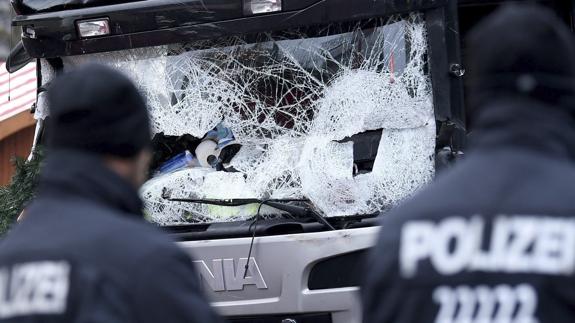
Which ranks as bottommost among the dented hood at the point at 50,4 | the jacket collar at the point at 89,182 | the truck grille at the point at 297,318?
the truck grille at the point at 297,318

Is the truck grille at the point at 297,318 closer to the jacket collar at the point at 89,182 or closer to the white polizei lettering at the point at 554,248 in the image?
the jacket collar at the point at 89,182

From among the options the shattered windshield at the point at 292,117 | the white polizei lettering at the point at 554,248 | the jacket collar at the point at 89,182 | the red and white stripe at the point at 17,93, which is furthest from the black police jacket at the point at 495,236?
the red and white stripe at the point at 17,93

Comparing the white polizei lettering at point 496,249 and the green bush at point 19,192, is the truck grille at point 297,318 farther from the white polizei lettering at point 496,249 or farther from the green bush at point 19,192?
the white polizei lettering at point 496,249

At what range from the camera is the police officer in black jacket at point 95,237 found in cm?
214

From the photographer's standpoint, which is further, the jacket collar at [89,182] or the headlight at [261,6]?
the headlight at [261,6]

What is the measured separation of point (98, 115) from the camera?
7.43 feet

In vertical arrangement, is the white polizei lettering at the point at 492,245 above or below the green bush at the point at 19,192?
above

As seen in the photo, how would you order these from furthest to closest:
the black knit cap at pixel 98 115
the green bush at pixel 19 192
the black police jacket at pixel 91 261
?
the green bush at pixel 19 192 < the black knit cap at pixel 98 115 < the black police jacket at pixel 91 261

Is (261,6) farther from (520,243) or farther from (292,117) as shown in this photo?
(520,243)

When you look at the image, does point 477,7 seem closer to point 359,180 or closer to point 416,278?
point 359,180

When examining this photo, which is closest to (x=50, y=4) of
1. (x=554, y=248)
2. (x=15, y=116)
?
(x=554, y=248)

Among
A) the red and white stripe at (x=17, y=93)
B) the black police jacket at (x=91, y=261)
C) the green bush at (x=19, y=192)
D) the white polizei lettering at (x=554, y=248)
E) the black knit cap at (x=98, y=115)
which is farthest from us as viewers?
the red and white stripe at (x=17, y=93)

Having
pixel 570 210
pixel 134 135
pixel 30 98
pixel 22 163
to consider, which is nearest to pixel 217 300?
pixel 22 163

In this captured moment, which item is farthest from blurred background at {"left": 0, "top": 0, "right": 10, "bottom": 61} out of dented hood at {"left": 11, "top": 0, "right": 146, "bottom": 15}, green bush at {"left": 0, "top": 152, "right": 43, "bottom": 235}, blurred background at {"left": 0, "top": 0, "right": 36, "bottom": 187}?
dented hood at {"left": 11, "top": 0, "right": 146, "bottom": 15}
